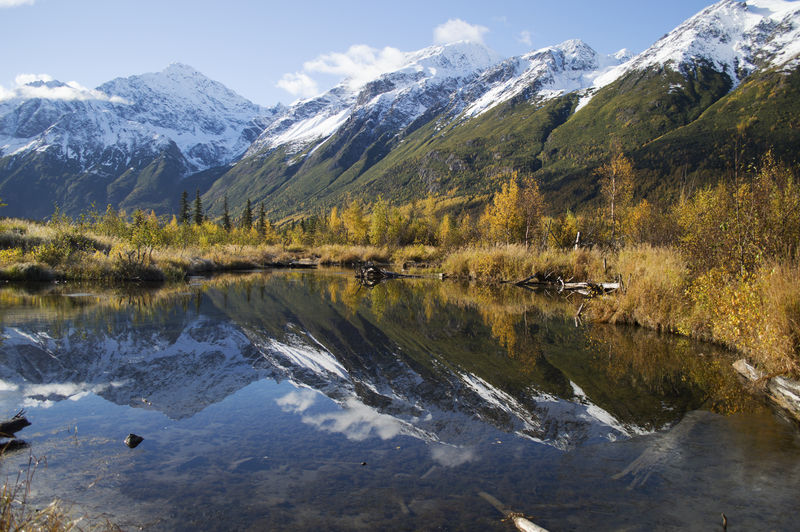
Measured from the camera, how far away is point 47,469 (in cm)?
460

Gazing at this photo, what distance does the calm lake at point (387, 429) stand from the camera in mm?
4172

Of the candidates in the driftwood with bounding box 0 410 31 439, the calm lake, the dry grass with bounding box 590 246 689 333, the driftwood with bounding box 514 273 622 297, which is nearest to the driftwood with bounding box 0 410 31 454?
the driftwood with bounding box 0 410 31 439

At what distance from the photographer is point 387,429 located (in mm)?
6055

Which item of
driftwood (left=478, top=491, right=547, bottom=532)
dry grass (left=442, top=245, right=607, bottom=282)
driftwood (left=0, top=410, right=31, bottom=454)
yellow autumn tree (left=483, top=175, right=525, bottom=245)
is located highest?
yellow autumn tree (left=483, top=175, right=525, bottom=245)

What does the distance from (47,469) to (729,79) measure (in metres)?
261

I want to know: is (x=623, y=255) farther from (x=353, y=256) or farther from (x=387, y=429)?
(x=353, y=256)

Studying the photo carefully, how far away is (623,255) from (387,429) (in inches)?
601

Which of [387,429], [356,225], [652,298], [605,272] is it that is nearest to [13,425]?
[387,429]

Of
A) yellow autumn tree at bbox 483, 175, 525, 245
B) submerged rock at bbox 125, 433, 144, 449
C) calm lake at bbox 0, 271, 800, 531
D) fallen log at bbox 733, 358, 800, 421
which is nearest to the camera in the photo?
calm lake at bbox 0, 271, 800, 531

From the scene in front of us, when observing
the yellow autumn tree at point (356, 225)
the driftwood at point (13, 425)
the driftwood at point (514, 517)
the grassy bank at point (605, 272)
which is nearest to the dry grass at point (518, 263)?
the grassy bank at point (605, 272)

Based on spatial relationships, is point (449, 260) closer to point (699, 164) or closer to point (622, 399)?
point (622, 399)

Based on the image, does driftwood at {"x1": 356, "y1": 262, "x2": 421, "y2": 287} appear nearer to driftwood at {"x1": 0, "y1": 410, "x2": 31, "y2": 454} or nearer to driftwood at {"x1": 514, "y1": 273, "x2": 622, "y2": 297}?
driftwood at {"x1": 514, "y1": 273, "x2": 622, "y2": 297}

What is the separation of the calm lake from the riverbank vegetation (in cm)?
116

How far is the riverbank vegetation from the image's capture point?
880 centimetres
